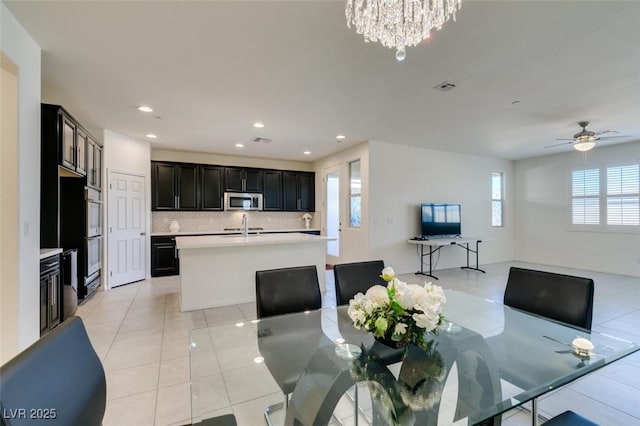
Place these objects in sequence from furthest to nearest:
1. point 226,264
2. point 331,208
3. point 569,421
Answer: point 331,208, point 226,264, point 569,421

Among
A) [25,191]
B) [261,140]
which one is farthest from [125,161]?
[25,191]

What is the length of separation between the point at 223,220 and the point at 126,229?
6.74 feet

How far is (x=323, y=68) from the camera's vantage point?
8.77 feet

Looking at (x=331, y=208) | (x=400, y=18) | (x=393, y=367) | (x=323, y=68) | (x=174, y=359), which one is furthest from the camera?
(x=331, y=208)

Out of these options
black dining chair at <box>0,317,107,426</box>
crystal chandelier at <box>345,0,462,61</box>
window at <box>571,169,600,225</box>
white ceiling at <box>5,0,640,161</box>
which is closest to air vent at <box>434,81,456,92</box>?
white ceiling at <box>5,0,640,161</box>

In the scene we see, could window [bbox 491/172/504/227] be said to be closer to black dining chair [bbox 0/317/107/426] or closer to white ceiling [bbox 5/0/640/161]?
white ceiling [bbox 5/0/640/161]

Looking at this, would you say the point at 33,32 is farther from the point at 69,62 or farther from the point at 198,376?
the point at 198,376

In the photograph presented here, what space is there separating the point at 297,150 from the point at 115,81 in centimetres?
360

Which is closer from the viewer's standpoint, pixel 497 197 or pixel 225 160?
pixel 225 160

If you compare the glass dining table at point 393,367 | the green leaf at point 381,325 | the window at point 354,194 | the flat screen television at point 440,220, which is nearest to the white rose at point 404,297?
the green leaf at point 381,325

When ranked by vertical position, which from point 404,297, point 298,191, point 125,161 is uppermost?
point 125,161

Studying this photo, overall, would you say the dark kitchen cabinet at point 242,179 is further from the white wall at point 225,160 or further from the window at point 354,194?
the window at point 354,194

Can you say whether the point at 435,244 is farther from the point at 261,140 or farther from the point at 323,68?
the point at 323,68

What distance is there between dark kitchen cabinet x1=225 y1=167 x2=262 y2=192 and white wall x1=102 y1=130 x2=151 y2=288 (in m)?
1.60
